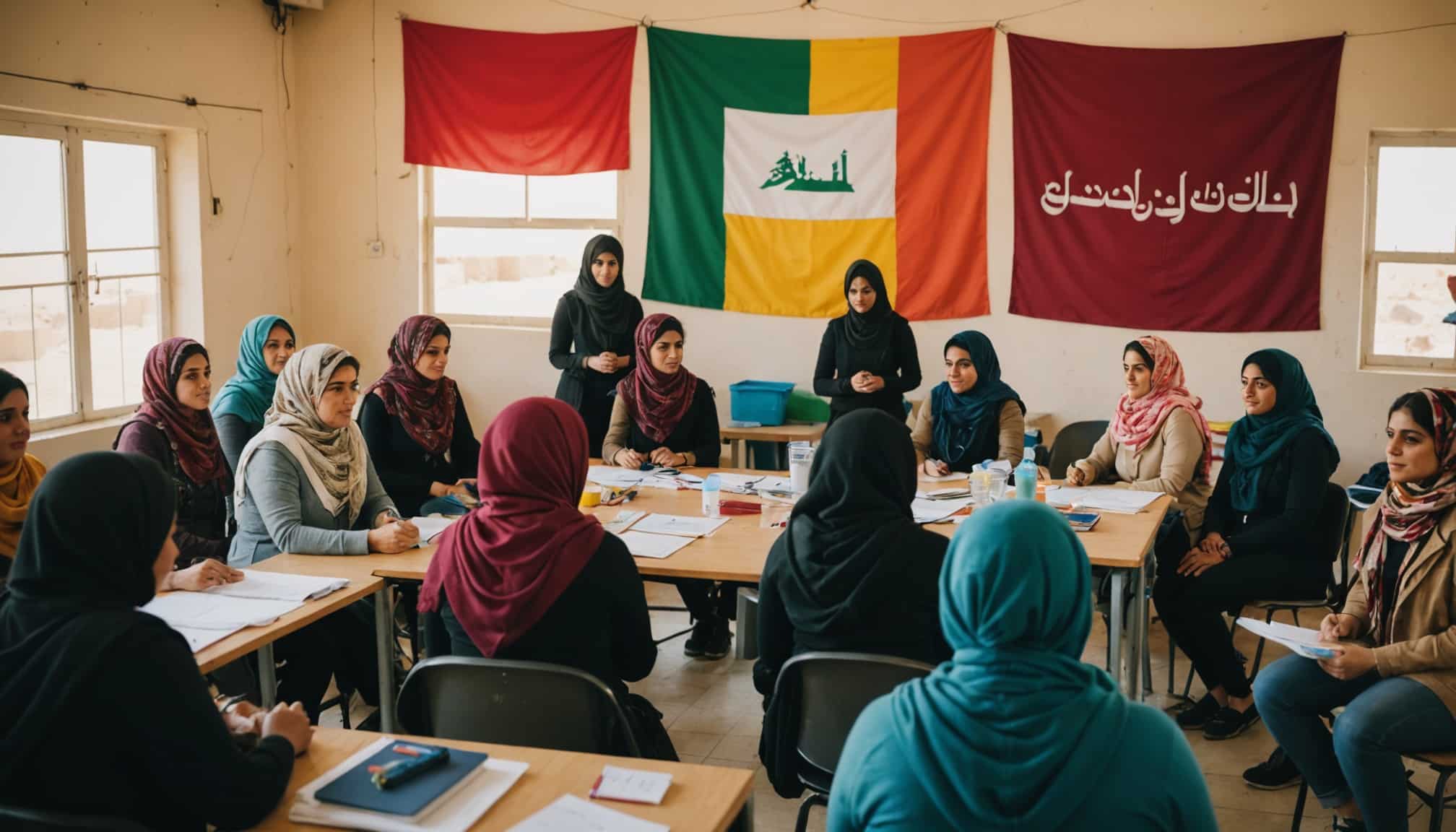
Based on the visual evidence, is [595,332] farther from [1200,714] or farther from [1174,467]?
[1200,714]

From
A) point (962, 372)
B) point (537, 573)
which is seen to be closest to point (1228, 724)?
point (962, 372)

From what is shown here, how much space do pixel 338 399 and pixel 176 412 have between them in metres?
0.75

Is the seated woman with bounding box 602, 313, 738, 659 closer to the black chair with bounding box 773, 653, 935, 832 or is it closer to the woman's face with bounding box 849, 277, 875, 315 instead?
the woman's face with bounding box 849, 277, 875, 315

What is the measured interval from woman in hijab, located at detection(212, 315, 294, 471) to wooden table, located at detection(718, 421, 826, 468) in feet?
6.70

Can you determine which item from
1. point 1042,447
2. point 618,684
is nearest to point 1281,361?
point 1042,447

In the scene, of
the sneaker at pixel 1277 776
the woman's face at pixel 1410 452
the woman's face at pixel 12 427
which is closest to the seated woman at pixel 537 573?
the woman's face at pixel 12 427

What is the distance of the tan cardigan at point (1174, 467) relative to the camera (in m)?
4.12

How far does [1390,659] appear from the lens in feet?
8.91

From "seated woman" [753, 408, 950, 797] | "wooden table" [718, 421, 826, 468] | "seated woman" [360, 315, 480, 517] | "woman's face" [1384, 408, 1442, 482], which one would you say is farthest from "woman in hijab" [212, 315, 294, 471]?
"woman's face" [1384, 408, 1442, 482]

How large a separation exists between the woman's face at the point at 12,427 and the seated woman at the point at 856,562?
1.99 metres

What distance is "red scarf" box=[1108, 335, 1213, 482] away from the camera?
13.8 feet

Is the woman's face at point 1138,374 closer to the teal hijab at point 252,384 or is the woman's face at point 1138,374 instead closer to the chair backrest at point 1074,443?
the chair backrest at point 1074,443

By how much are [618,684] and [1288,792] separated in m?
2.02

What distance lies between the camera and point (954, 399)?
15.0ft
